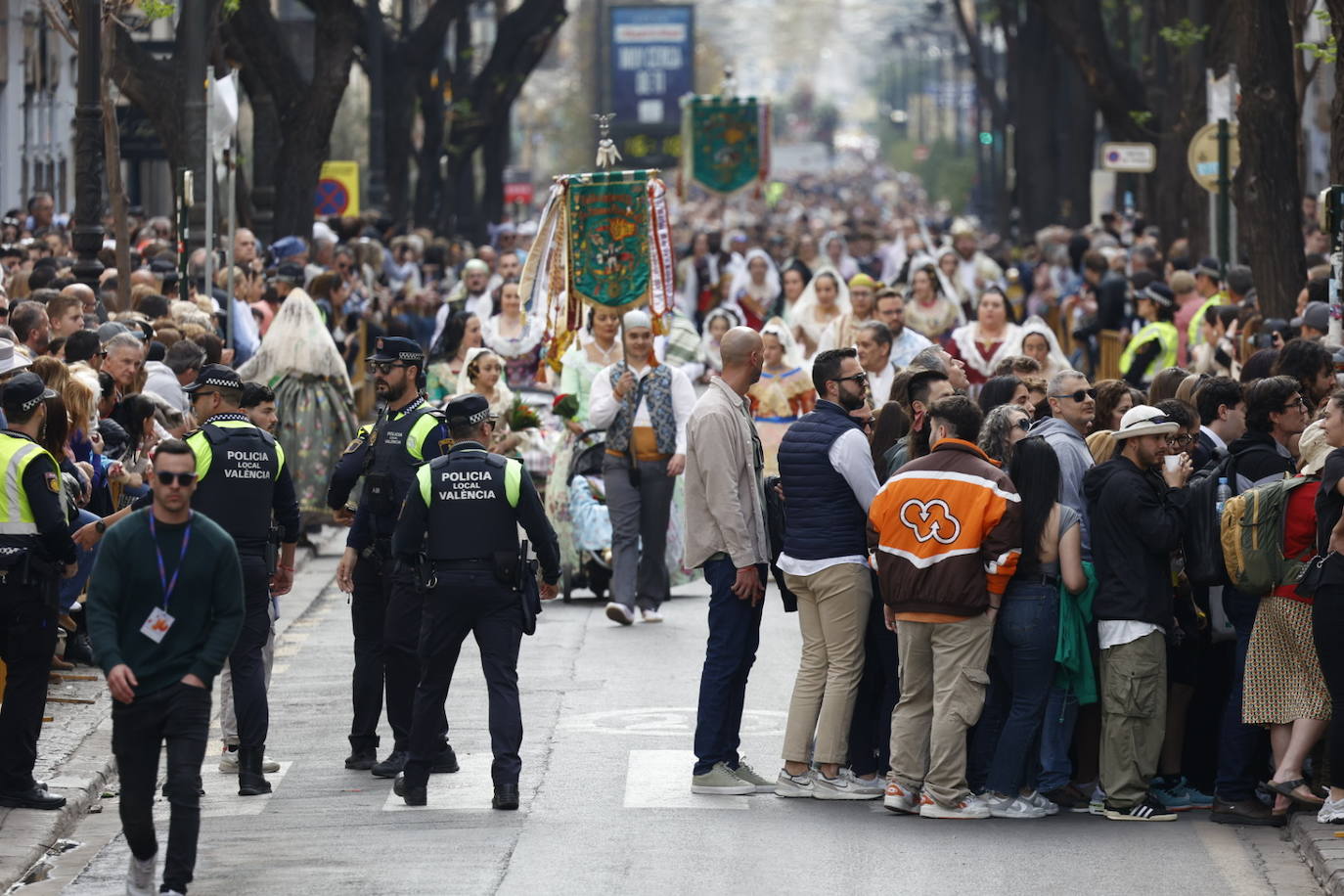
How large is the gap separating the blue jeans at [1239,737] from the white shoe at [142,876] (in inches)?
166

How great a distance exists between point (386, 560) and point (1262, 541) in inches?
147

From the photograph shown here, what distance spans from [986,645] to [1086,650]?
1.43 feet

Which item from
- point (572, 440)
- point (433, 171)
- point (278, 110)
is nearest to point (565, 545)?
point (572, 440)

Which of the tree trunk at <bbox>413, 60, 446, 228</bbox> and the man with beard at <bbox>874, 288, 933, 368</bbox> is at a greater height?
the tree trunk at <bbox>413, 60, 446, 228</bbox>

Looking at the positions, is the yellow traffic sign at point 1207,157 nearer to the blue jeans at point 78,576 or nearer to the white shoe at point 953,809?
the blue jeans at point 78,576

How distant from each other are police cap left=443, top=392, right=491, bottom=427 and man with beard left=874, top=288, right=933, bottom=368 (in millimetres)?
7192

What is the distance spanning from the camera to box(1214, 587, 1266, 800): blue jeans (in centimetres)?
1010

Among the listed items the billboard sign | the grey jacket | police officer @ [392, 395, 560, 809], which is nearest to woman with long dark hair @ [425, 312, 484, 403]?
the grey jacket

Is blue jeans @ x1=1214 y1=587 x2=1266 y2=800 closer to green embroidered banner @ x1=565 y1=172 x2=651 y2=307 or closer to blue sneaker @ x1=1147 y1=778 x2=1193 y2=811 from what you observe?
blue sneaker @ x1=1147 y1=778 x2=1193 y2=811

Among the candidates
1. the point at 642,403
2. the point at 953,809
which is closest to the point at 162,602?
the point at 953,809

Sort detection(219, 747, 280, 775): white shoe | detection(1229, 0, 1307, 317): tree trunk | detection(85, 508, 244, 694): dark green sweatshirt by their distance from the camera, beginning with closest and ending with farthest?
detection(85, 508, 244, 694): dark green sweatshirt → detection(219, 747, 280, 775): white shoe → detection(1229, 0, 1307, 317): tree trunk

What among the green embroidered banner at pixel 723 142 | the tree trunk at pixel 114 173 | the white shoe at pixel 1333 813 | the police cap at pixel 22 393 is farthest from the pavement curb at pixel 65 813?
the green embroidered banner at pixel 723 142

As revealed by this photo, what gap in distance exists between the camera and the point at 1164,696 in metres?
10.1

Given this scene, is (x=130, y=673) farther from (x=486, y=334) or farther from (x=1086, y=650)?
(x=486, y=334)
